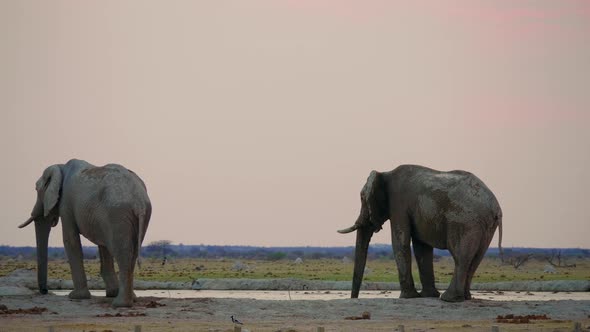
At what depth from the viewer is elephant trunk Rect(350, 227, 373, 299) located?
45.9 m

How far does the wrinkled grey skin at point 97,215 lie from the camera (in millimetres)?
39094

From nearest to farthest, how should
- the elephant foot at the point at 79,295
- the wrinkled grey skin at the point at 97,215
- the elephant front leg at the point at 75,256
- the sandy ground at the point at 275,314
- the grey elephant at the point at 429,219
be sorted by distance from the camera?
the sandy ground at the point at 275,314, the wrinkled grey skin at the point at 97,215, the grey elephant at the point at 429,219, the elephant foot at the point at 79,295, the elephant front leg at the point at 75,256

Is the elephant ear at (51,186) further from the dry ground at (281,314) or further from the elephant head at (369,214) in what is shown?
the elephant head at (369,214)

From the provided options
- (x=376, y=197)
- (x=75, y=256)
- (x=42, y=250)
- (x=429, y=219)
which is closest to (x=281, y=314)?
(x=429, y=219)

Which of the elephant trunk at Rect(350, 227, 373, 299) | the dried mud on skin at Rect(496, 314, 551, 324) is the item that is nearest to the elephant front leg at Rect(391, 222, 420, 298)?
the elephant trunk at Rect(350, 227, 373, 299)

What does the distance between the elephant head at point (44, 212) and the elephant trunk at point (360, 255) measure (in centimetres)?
1090

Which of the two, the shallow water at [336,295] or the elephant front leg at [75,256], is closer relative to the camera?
the elephant front leg at [75,256]

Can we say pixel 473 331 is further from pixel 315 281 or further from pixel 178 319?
pixel 315 281

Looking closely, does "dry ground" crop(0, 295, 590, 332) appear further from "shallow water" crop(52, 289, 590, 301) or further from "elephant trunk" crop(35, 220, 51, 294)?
"shallow water" crop(52, 289, 590, 301)

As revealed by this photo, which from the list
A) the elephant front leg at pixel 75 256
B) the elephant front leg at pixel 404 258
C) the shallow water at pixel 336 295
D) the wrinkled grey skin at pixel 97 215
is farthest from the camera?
the shallow water at pixel 336 295

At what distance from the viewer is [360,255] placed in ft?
151

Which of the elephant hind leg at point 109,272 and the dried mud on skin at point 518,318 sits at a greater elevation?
the elephant hind leg at point 109,272

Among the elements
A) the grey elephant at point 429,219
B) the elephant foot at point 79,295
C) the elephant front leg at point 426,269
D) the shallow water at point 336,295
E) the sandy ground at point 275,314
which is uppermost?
the grey elephant at point 429,219

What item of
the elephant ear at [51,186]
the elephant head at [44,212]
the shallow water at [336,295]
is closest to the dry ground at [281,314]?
the elephant head at [44,212]
